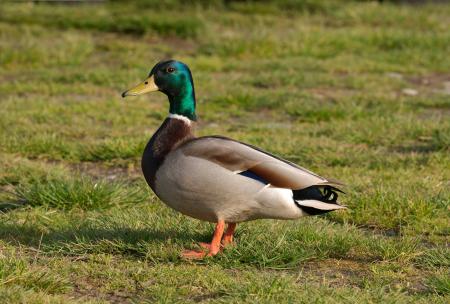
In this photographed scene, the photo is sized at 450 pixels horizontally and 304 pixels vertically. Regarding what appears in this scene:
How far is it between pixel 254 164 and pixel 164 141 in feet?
1.92

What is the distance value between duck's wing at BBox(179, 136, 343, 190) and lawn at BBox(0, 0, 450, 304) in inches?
15.0

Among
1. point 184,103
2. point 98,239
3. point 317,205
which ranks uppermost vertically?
point 184,103

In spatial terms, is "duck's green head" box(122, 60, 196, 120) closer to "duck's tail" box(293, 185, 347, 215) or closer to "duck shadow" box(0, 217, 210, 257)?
"duck shadow" box(0, 217, 210, 257)

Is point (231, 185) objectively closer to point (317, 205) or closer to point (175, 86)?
point (317, 205)

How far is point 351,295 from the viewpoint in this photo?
430cm

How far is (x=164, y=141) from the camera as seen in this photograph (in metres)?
5.17

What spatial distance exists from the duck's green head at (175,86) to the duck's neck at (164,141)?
7 centimetres

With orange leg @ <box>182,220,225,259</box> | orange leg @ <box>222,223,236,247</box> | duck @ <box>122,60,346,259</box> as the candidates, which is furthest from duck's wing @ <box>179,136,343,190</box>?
orange leg @ <box>222,223,236,247</box>

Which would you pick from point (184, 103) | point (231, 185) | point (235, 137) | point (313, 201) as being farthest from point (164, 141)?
point (235, 137)

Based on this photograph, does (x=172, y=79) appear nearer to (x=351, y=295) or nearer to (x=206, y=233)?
(x=206, y=233)

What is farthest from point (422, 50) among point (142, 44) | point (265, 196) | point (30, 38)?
point (265, 196)

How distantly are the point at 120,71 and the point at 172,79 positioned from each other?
217 inches

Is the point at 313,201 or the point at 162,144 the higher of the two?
the point at 162,144

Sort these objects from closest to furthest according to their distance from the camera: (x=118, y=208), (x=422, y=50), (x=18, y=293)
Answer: (x=18, y=293)
(x=118, y=208)
(x=422, y=50)
